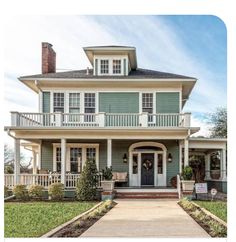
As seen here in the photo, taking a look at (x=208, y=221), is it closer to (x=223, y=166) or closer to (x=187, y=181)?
(x=187, y=181)

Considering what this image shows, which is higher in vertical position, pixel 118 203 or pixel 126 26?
pixel 126 26

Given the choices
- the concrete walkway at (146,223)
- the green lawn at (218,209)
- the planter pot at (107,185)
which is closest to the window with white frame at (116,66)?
the planter pot at (107,185)

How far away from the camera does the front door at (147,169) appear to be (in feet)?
59.0

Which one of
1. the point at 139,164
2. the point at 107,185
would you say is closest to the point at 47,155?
the point at 139,164

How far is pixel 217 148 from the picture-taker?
18219 millimetres

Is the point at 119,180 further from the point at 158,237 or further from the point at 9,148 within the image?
the point at 9,148

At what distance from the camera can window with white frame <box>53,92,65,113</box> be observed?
17.9 metres

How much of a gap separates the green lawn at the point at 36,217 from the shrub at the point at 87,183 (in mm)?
731

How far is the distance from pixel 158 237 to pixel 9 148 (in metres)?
20.4

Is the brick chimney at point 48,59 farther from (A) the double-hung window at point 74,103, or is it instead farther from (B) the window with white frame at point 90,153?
(B) the window with white frame at point 90,153

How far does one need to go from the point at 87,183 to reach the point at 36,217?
14.1 ft

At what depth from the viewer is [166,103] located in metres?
17.9

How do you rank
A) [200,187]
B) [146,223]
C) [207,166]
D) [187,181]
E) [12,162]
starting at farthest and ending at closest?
1. [12,162]
2. [207,166]
3. [187,181]
4. [200,187]
5. [146,223]
